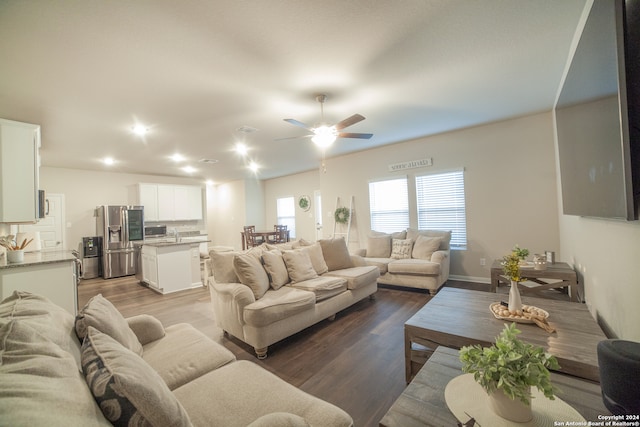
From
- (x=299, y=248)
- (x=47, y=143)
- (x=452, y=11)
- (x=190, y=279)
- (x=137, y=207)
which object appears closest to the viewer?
(x=452, y=11)

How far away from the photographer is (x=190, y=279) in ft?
16.6

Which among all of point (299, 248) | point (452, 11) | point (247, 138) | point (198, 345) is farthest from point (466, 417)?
point (247, 138)

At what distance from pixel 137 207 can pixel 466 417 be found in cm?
767

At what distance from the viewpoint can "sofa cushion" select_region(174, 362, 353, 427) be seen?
1.09 m

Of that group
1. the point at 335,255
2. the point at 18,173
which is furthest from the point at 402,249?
the point at 18,173

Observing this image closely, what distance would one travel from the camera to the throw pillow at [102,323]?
1.23 m

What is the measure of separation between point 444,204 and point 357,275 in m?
Answer: 2.55

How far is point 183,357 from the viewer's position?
159 cm

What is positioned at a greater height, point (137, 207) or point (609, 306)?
point (137, 207)

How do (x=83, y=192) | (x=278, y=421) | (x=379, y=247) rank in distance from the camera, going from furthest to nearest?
(x=83, y=192) → (x=379, y=247) → (x=278, y=421)

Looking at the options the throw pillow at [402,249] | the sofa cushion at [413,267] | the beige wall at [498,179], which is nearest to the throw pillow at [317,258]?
the sofa cushion at [413,267]

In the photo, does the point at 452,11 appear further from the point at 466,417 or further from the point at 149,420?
the point at 149,420

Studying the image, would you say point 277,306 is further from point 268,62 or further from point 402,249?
point 402,249

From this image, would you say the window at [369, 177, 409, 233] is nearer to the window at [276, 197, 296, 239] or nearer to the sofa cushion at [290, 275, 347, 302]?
the sofa cushion at [290, 275, 347, 302]
